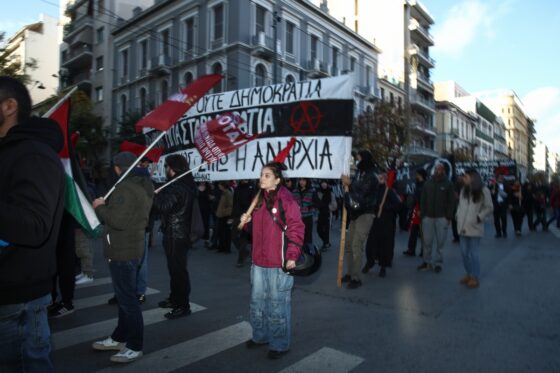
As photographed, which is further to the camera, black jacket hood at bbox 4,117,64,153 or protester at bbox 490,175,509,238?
protester at bbox 490,175,509,238

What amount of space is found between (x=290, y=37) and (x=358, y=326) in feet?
91.2

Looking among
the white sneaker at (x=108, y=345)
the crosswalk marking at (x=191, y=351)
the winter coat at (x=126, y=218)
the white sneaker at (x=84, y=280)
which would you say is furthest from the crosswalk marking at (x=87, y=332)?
the white sneaker at (x=84, y=280)

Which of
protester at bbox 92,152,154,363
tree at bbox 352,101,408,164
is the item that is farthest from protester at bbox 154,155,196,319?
tree at bbox 352,101,408,164

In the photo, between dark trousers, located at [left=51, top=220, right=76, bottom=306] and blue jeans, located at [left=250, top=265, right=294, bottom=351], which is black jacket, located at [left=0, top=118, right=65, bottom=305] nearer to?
blue jeans, located at [left=250, top=265, right=294, bottom=351]

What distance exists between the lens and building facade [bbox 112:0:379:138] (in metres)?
26.2

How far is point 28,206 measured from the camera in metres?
1.70

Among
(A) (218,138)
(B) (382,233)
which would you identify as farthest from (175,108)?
(B) (382,233)

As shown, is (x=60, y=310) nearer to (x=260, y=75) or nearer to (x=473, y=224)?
(x=473, y=224)

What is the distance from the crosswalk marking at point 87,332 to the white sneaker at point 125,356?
2.36ft

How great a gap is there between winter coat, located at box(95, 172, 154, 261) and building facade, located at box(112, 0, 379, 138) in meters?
20.6

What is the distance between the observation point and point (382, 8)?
45.6 m

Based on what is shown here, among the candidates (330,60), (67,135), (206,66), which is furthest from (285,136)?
(330,60)

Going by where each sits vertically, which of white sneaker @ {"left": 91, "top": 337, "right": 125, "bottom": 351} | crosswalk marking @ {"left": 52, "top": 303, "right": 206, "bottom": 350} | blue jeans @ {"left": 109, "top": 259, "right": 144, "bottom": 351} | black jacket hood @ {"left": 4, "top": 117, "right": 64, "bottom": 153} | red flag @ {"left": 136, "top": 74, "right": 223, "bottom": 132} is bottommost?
crosswalk marking @ {"left": 52, "top": 303, "right": 206, "bottom": 350}

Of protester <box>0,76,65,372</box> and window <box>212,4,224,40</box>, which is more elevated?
window <box>212,4,224,40</box>
